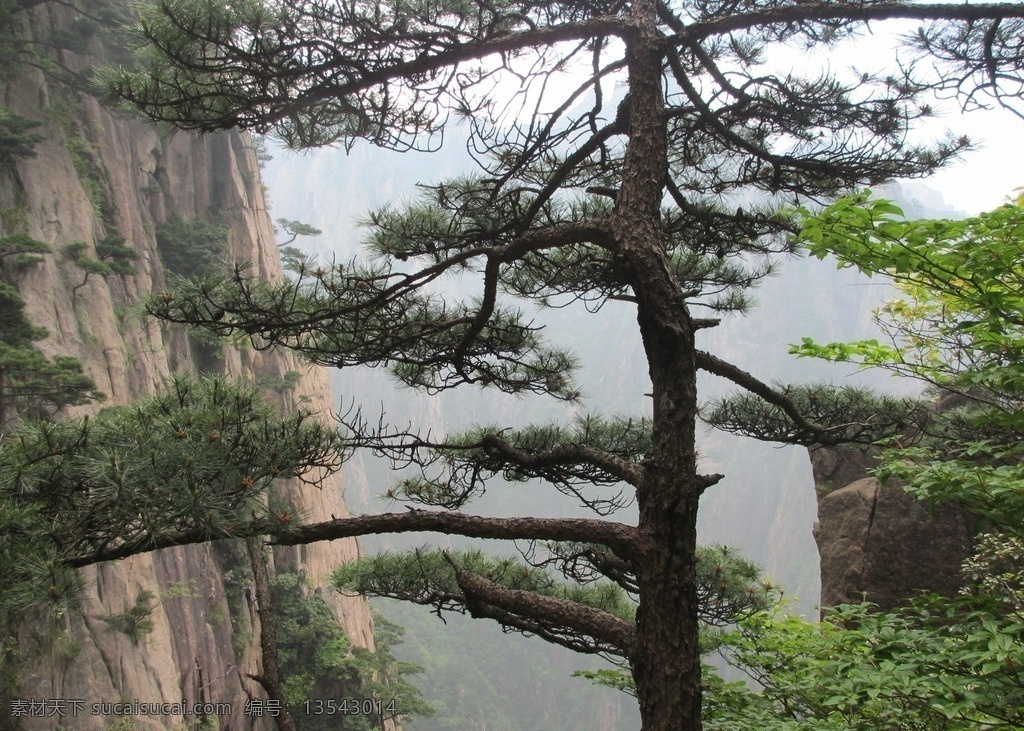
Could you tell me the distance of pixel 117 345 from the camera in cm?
880

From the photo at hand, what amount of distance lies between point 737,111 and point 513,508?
42.4m

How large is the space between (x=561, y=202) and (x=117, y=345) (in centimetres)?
814

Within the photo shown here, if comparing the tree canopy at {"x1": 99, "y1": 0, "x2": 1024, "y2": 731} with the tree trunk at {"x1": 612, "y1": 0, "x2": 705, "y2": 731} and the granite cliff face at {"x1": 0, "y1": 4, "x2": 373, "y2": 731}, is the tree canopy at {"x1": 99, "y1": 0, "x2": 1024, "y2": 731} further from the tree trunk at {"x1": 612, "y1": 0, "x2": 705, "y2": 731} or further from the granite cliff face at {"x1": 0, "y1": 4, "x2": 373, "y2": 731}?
the granite cliff face at {"x1": 0, "y1": 4, "x2": 373, "y2": 731}

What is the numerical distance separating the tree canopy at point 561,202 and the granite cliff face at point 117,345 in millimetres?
4497

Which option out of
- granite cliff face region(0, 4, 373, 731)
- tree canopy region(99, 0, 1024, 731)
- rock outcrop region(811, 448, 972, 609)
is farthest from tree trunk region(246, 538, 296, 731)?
rock outcrop region(811, 448, 972, 609)

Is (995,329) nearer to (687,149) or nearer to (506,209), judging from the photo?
(687,149)

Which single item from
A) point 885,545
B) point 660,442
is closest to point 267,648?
point 660,442

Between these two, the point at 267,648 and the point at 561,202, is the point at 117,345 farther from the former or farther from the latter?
the point at 561,202

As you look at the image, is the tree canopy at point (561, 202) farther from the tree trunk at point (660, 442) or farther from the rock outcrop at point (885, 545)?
the rock outcrop at point (885, 545)

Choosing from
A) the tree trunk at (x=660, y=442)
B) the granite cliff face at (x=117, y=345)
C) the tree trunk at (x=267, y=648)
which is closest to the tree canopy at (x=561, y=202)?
the tree trunk at (x=660, y=442)

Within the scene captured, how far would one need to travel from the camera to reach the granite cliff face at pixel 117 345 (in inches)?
283

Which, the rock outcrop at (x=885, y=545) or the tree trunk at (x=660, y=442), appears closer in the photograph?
the tree trunk at (x=660, y=442)

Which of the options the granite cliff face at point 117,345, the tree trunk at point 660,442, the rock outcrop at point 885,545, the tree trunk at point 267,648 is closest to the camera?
the tree trunk at point 660,442

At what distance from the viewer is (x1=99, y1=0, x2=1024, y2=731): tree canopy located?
191cm
